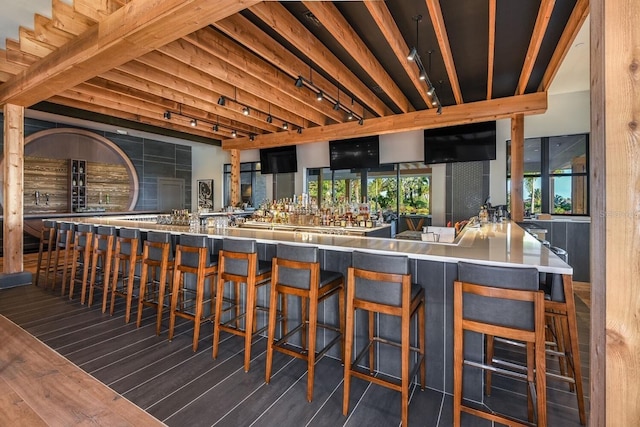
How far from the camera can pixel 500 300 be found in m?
1.68

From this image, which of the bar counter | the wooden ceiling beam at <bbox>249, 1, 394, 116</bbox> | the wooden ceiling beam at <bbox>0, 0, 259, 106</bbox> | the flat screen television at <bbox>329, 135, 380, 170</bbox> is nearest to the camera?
the bar counter

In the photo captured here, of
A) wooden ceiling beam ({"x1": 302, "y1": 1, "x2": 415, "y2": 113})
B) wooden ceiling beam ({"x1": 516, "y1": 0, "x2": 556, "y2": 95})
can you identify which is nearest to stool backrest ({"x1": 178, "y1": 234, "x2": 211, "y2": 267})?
wooden ceiling beam ({"x1": 302, "y1": 1, "x2": 415, "y2": 113})

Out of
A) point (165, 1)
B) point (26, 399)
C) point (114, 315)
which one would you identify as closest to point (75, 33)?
point (165, 1)

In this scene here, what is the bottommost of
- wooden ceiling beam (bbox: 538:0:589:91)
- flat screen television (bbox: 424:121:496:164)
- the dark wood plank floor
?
the dark wood plank floor

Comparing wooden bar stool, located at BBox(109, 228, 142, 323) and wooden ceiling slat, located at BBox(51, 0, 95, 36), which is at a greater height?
wooden ceiling slat, located at BBox(51, 0, 95, 36)

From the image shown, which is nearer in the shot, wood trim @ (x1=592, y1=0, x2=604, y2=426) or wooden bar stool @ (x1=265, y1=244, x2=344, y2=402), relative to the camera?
wood trim @ (x1=592, y1=0, x2=604, y2=426)

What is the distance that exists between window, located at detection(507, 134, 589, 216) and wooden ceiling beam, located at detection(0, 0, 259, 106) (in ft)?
18.7

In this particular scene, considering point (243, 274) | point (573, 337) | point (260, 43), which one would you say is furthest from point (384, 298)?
point (260, 43)

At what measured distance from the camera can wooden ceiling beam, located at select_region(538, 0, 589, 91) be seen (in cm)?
273

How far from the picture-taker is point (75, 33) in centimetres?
318

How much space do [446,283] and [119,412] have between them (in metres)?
2.31

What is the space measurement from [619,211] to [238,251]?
90.1 inches

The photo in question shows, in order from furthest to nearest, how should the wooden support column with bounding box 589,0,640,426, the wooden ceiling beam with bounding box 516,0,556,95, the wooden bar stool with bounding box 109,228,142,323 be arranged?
the wooden bar stool with bounding box 109,228,142,323 → the wooden ceiling beam with bounding box 516,0,556,95 → the wooden support column with bounding box 589,0,640,426

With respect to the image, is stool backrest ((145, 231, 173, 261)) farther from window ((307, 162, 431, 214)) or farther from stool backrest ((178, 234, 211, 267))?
window ((307, 162, 431, 214))
